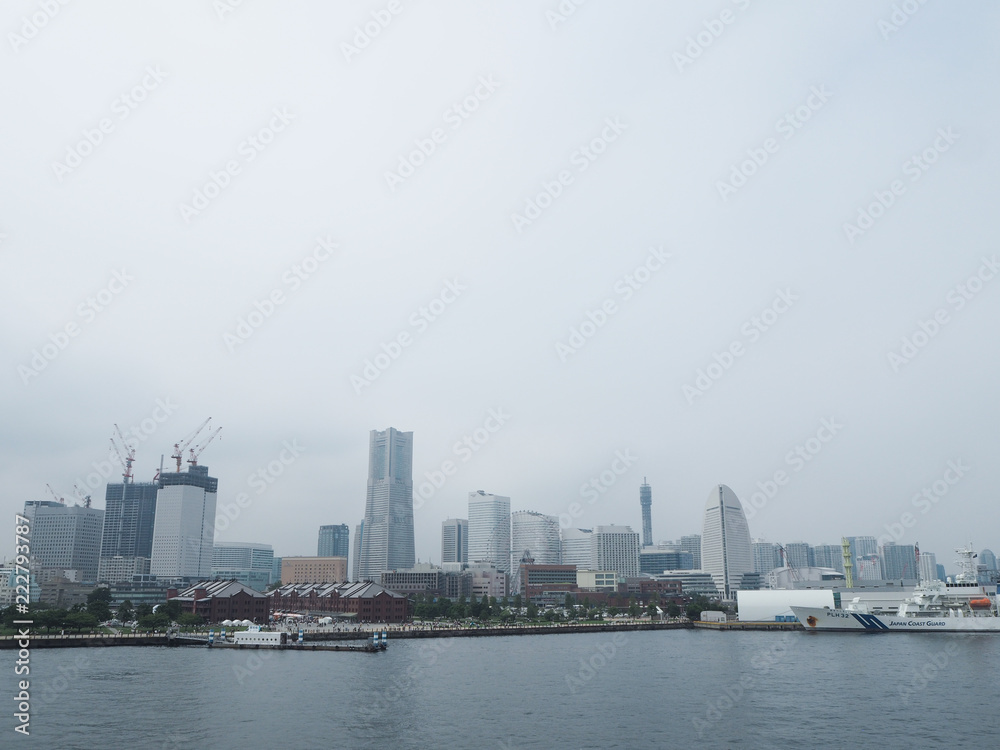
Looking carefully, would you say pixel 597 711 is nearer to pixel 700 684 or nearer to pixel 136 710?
pixel 700 684

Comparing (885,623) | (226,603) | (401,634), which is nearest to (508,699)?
(401,634)

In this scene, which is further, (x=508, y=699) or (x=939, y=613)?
(x=939, y=613)

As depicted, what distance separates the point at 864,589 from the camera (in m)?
125

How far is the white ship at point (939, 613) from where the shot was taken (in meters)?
95.8

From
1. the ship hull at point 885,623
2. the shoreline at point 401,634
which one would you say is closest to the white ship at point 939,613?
the ship hull at point 885,623

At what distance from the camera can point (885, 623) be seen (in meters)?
99.9

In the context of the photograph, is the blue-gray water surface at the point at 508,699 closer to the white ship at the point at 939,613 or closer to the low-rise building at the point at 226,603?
the white ship at the point at 939,613

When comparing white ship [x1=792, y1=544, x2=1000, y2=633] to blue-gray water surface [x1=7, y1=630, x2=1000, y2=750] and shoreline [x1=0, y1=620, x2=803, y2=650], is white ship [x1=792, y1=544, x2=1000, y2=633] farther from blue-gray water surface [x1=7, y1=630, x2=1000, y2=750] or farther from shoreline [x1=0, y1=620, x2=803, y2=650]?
blue-gray water surface [x1=7, y1=630, x2=1000, y2=750]

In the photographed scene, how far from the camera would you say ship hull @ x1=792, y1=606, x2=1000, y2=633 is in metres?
95.0

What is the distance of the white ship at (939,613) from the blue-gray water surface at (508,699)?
2500 cm

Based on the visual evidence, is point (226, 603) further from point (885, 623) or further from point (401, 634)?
point (885, 623)

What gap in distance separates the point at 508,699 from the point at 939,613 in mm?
77809

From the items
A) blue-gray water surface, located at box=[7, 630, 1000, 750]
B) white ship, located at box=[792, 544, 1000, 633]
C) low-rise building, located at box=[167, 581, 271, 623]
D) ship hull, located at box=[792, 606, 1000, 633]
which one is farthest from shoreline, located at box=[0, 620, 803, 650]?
low-rise building, located at box=[167, 581, 271, 623]

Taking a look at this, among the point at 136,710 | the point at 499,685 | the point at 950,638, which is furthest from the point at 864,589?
the point at 136,710
